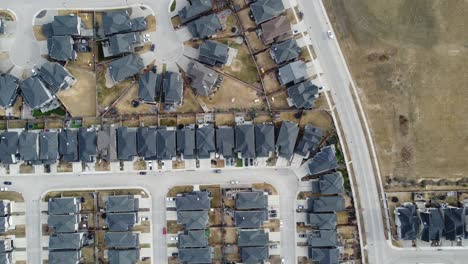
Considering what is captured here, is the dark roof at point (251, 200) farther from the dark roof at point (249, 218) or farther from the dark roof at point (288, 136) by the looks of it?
the dark roof at point (288, 136)

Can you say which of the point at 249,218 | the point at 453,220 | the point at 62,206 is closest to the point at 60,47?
the point at 62,206

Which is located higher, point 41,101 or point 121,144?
point 41,101

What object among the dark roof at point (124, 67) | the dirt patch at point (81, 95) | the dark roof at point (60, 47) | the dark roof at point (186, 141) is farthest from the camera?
the dirt patch at point (81, 95)

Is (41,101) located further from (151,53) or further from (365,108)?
(365,108)

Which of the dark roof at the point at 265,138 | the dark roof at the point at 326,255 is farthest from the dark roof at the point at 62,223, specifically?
the dark roof at the point at 326,255

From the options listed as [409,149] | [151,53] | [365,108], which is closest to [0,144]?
[151,53]
